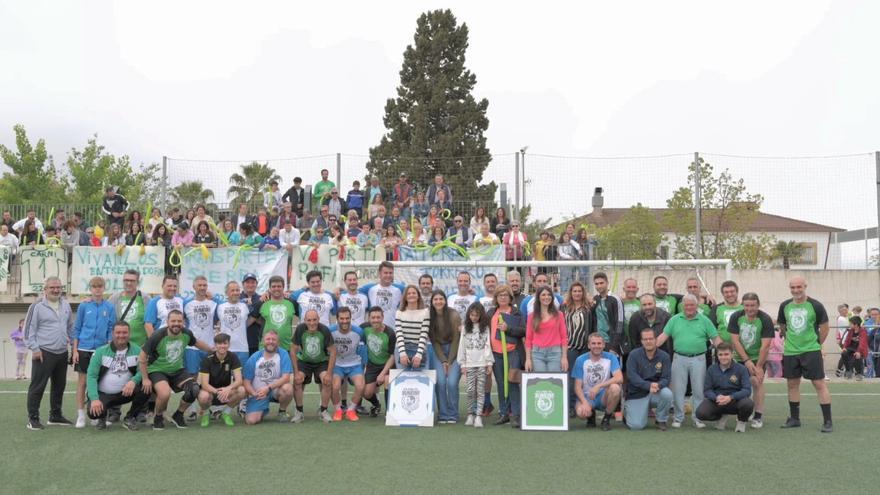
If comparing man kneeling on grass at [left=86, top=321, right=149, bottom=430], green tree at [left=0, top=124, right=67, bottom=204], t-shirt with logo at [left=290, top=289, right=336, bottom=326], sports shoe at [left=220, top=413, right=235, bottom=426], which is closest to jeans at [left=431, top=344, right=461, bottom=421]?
t-shirt with logo at [left=290, top=289, right=336, bottom=326]

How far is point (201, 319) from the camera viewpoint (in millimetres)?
10156

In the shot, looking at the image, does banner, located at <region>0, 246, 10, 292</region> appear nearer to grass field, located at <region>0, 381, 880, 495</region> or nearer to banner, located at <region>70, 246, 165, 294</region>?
banner, located at <region>70, 246, 165, 294</region>

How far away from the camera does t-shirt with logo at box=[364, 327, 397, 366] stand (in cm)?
1008

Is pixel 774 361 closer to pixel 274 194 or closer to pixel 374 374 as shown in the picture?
pixel 374 374

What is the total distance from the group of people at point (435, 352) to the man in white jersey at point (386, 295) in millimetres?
515

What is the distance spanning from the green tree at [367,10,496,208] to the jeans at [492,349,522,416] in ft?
81.5

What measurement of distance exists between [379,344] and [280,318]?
1.24 metres

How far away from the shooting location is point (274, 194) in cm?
1808

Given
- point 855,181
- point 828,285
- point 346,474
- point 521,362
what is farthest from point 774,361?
point 346,474

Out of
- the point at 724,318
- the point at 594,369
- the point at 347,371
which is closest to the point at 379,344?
the point at 347,371

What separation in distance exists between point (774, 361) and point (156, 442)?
12150 mm

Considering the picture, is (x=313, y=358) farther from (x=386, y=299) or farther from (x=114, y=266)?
(x=114, y=266)

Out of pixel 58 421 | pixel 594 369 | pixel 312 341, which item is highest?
pixel 312 341


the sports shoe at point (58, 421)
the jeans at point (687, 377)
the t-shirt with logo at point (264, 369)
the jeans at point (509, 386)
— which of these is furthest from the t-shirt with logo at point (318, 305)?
the jeans at point (687, 377)
